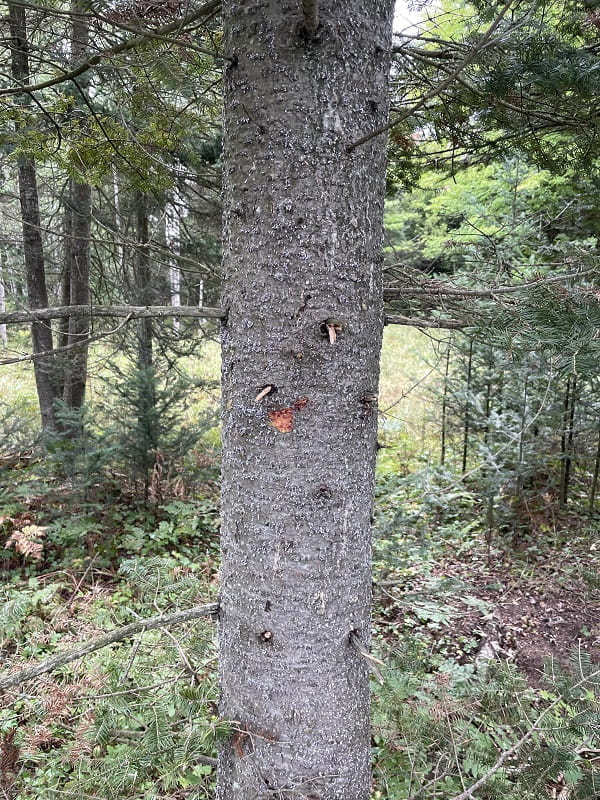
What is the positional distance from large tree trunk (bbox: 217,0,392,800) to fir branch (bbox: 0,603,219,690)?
0.12m

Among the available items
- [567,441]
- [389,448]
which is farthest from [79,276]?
[567,441]

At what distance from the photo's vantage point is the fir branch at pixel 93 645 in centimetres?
137

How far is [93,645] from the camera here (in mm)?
1499

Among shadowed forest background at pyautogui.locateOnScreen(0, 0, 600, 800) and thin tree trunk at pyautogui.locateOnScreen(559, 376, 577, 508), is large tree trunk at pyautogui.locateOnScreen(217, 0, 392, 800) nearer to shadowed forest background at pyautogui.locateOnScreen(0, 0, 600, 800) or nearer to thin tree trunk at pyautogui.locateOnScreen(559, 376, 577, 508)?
shadowed forest background at pyautogui.locateOnScreen(0, 0, 600, 800)

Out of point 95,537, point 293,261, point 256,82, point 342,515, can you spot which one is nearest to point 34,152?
point 256,82

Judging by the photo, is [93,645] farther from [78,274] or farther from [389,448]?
[78,274]

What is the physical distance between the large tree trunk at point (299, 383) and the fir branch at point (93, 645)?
115 mm

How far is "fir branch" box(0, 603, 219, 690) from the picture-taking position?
1372 mm

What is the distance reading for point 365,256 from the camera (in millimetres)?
1483

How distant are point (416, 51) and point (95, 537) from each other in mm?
4431

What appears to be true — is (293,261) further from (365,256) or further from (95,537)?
(95,537)

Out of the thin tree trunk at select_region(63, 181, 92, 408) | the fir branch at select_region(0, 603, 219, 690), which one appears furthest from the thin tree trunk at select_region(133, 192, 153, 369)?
the fir branch at select_region(0, 603, 219, 690)

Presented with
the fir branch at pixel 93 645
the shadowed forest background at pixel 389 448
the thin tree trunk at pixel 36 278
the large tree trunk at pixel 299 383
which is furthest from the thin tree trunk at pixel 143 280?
the large tree trunk at pixel 299 383

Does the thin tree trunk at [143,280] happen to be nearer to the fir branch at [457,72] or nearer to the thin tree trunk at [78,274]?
the thin tree trunk at [78,274]
